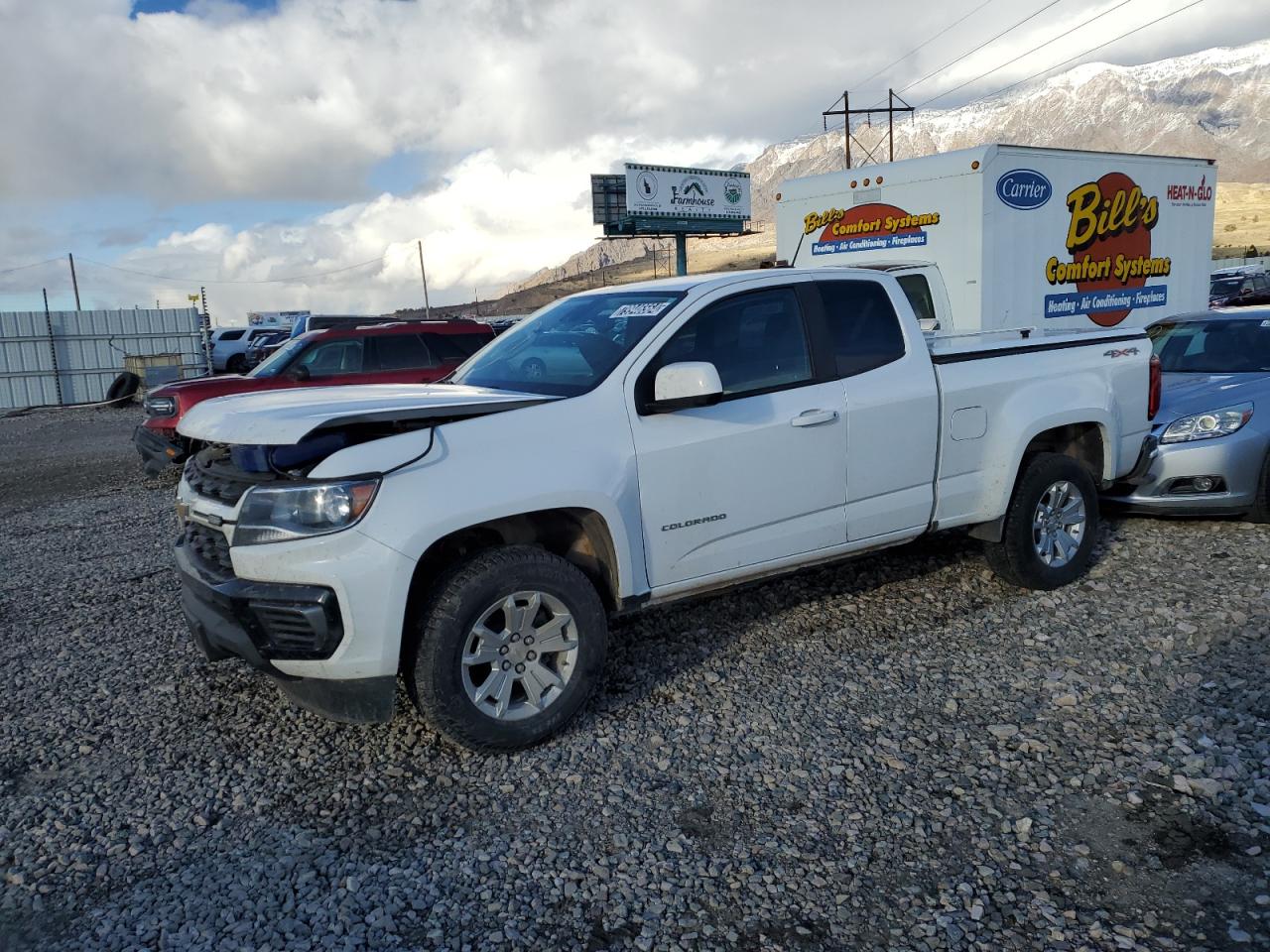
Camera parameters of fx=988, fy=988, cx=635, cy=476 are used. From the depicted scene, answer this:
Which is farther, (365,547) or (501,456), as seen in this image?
(501,456)

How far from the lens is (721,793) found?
3625 mm

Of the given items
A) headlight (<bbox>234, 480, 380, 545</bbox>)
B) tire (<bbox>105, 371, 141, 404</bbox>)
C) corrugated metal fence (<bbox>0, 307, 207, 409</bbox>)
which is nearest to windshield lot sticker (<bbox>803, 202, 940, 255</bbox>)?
headlight (<bbox>234, 480, 380, 545</bbox>)

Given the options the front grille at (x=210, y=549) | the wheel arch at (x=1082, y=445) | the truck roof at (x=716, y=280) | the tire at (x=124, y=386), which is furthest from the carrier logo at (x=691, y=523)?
the tire at (x=124, y=386)

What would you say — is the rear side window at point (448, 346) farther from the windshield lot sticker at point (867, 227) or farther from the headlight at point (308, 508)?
the headlight at point (308, 508)

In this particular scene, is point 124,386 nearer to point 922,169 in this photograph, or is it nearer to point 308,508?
point 922,169

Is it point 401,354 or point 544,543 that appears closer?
point 544,543

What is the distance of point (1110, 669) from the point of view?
4602 millimetres

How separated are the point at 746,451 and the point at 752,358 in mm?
514

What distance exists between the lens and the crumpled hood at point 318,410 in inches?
142

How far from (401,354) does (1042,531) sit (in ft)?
26.7

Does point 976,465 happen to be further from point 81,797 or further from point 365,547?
point 81,797

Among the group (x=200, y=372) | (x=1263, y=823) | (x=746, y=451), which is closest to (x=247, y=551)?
(x=746, y=451)

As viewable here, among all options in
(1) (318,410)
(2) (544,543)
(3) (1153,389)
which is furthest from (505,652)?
(3) (1153,389)

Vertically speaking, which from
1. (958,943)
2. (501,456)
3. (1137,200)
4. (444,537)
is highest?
(1137,200)
